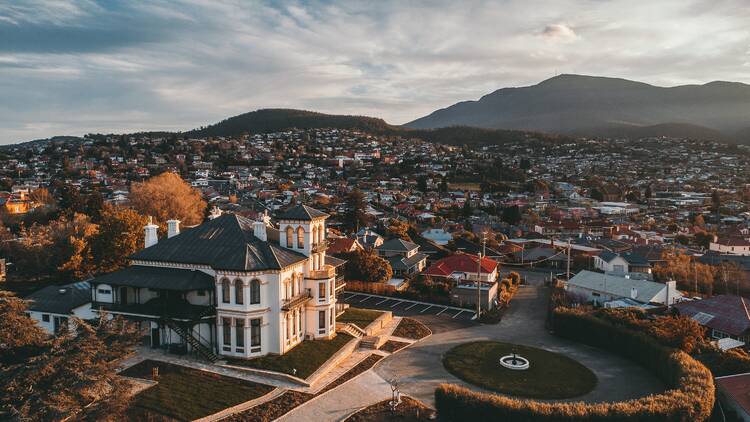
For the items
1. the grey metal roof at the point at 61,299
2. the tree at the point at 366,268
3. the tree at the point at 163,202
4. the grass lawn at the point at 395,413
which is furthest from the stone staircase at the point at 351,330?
the tree at the point at 163,202

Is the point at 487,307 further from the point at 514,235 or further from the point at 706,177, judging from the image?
the point at 706,177

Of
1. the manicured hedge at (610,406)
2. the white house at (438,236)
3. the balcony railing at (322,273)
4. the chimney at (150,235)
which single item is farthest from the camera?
the white house at (438,236)

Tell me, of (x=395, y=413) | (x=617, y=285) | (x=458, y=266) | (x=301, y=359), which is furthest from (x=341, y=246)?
(x=395, y=413)

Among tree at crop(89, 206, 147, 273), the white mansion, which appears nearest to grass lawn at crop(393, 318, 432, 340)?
the white mansion

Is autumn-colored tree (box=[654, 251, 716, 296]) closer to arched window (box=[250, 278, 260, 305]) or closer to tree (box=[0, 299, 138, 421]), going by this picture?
arched window (box=[250, 278, 260, 305])

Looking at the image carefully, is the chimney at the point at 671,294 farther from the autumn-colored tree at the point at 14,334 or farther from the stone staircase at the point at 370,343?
the autumn-colored tree at the point at 14,334

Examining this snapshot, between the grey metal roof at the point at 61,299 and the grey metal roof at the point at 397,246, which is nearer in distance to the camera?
the grey metal roof at the point at 61,299

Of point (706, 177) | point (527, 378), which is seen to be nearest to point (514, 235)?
point (527, 378)
